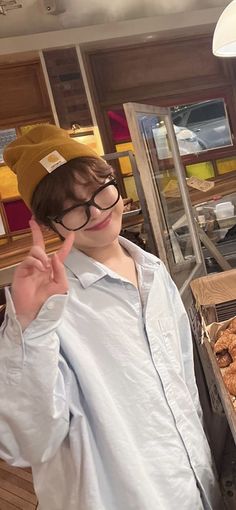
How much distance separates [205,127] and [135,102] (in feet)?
5.38

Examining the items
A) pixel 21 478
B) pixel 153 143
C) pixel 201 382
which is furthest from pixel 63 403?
pixel 21 478

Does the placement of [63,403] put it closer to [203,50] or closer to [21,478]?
[21,478]

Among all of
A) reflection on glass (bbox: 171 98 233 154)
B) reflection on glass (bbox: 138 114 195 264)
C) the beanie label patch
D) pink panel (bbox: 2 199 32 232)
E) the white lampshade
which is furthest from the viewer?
reflection on glass (bbox: 171 98 233 154)

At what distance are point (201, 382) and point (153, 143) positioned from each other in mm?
1417

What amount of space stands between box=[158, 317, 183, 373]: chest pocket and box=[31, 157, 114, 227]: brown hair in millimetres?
374

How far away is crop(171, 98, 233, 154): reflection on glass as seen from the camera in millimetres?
5648

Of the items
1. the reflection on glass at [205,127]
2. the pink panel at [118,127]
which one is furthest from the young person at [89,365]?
the reflection on glass at [205,127]

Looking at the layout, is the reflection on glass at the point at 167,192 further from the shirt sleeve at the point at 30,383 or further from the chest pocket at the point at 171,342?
the shirt sleeve at the point at 30,383

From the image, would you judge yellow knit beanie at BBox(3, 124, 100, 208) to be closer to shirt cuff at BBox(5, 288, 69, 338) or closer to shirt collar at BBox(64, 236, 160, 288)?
shirt collar at BBox(64, 236, 160, 288)

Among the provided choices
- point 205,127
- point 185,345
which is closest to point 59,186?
point 185,345

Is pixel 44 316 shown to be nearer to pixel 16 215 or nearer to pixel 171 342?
pixel 171 342

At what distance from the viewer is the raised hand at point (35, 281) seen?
2.60 feet

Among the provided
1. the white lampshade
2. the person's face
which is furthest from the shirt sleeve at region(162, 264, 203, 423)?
the white lampshade

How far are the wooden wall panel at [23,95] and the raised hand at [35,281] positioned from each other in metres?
4.35
